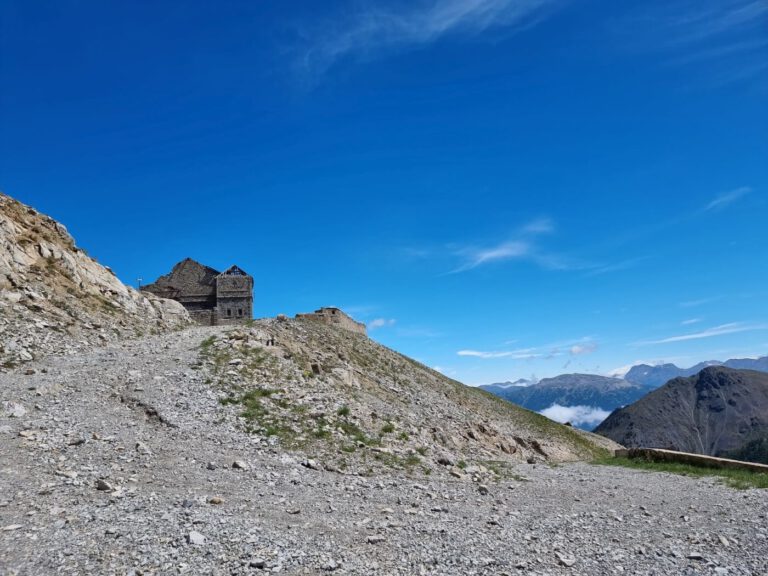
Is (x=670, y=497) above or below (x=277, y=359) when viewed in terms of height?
below

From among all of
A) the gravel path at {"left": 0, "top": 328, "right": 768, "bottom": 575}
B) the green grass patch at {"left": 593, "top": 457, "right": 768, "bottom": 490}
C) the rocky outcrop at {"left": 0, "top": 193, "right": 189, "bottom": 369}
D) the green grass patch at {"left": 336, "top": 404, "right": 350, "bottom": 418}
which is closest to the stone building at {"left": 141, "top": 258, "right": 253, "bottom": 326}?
the rocky outcrop at {"left": 0, "top": 193, "right": 189, "bottom": 369}

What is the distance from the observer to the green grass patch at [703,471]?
69.2 ft

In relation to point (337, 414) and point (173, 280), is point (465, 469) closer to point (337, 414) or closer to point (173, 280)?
point (337, 414)

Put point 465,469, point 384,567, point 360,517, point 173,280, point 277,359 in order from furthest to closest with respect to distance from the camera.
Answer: point 173,280
point 277,359
point 465,469
point 360,517
point 384,567

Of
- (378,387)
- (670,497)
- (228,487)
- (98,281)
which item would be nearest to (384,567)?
(228,487)

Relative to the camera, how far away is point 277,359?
2723cm

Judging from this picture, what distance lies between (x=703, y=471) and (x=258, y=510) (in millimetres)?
23137

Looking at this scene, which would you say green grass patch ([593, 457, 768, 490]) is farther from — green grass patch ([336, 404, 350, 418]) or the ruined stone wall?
the ruined stone wall

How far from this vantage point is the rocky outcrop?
2612 cm

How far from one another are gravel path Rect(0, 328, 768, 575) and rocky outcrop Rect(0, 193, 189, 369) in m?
5.15

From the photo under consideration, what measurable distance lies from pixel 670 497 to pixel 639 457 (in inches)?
534

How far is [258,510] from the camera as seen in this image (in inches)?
500

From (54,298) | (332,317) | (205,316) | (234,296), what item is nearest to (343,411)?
(54,298)

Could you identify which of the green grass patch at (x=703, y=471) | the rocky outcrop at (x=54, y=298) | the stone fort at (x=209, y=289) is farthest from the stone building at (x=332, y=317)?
the green grass patch at (x=703, y=471)
